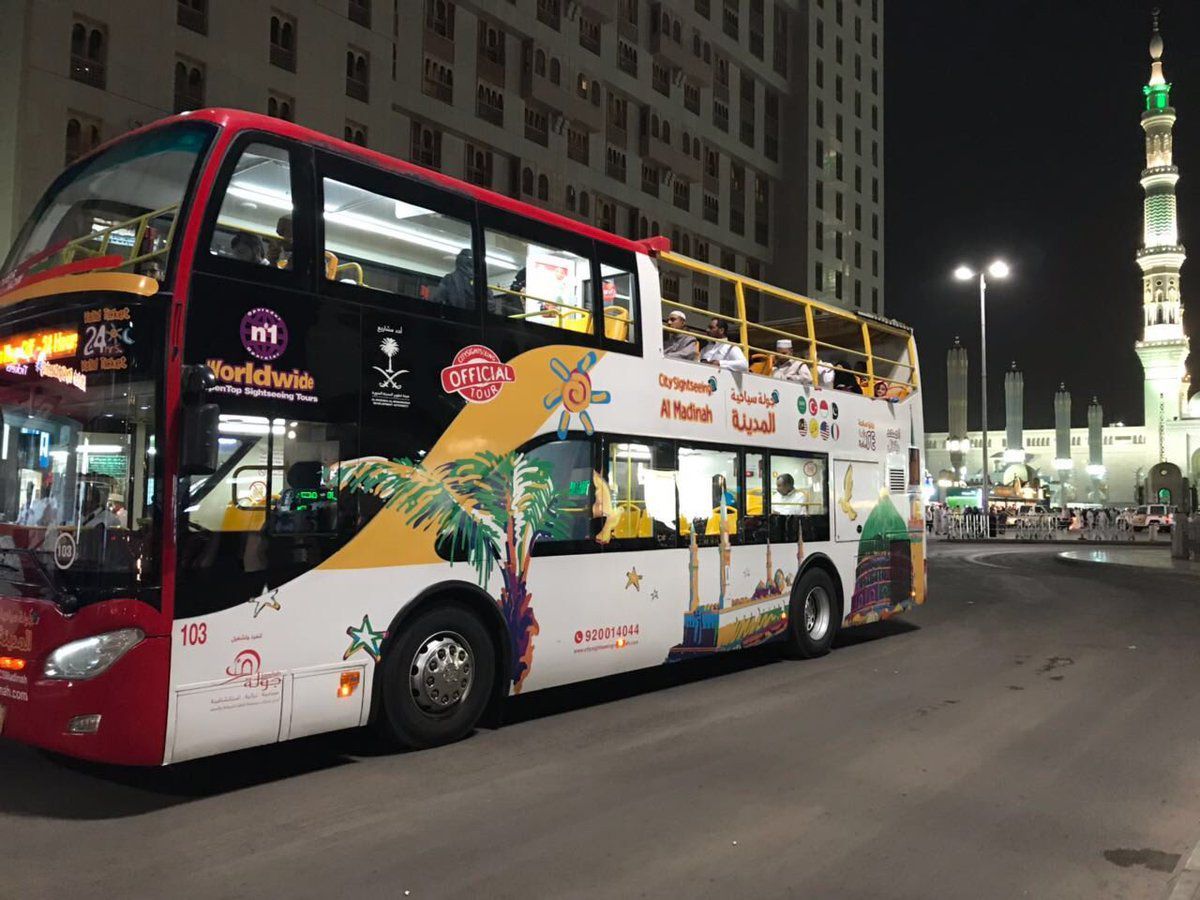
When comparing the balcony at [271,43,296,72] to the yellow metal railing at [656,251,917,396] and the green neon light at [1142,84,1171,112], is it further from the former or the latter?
the green neon light at [1142,84,1171,112]

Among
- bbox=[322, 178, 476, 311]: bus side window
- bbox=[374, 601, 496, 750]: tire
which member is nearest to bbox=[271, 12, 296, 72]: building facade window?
bbox=[322, 178, 476, 311]: bus side window

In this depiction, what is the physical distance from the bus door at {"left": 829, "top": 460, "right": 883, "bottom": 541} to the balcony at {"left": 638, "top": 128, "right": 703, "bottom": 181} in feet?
107

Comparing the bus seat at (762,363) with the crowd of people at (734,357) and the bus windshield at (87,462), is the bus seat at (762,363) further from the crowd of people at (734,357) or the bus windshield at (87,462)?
the bus windshield at (87,462)

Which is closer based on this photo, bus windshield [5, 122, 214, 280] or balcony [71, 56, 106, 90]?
bus windshield [5, 122, 214, 280]

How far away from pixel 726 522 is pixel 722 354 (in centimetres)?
174

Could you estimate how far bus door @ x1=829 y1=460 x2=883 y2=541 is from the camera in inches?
448

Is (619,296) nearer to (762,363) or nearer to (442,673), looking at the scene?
(762,363)

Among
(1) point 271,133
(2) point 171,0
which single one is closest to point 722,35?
(2) point 171,0

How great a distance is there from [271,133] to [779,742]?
5579 millimetres

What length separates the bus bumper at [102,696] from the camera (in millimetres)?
5156

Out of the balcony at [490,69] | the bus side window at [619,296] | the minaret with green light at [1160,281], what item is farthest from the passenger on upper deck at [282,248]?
the minaret with green light at [1160,281]

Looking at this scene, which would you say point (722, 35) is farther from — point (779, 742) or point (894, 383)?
point (779, 742)

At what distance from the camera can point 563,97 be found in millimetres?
37250

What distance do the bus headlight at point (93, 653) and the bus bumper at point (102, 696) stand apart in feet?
0.09
